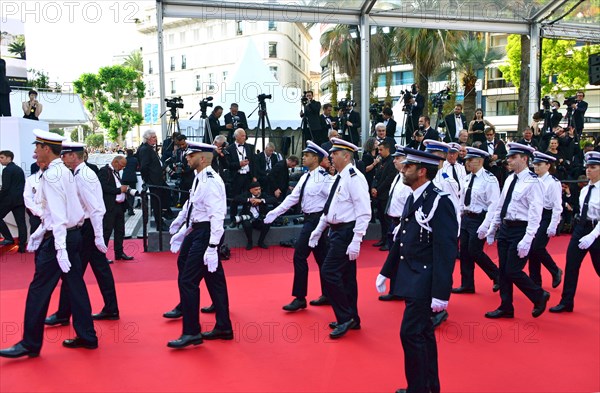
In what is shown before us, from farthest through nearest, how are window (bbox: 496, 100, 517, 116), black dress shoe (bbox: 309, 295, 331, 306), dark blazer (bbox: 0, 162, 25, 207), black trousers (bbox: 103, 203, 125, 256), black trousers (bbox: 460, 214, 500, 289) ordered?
window (bbox: 496, 100, 517, 116), dark blazer (bbox: 0, 162, 25, 207), black trousers (bbox: 103, 203, 125, 256), black trousers (bbox: 460, 214, 500, 289), black dress shoe (bbox: 309, 295, 331, 306)

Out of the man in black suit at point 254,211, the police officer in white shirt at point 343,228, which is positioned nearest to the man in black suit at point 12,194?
the man in black suit at point 254,211

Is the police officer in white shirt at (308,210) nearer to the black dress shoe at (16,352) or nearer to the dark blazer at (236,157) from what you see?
the black dress shoe at (16,352)

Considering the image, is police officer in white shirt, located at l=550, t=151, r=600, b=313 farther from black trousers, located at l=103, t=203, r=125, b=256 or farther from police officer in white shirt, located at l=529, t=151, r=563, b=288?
black trousers, located at l=103, t=203, r=125, b=256

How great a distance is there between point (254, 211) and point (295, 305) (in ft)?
13.8

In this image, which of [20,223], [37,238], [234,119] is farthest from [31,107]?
[37,238]

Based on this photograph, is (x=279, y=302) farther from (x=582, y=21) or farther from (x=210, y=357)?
(x=582, y=21)

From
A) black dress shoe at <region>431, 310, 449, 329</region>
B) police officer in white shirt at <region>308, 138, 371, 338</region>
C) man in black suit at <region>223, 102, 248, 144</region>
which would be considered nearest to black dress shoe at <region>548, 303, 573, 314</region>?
black dress shoe at <region>431, 310, 449, 329</region>

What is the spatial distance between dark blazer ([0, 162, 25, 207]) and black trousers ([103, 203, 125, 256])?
2081mm

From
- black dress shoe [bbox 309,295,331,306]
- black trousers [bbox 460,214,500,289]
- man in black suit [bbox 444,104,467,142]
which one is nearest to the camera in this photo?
black dress shoe [bbox 309,295,331,306]

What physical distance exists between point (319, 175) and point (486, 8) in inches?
402

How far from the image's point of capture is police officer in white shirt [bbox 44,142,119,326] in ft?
18.3

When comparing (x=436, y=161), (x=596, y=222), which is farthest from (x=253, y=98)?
(x=436, y=161)

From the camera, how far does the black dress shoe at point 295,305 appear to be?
650 cm

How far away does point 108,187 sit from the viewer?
9102 mm
